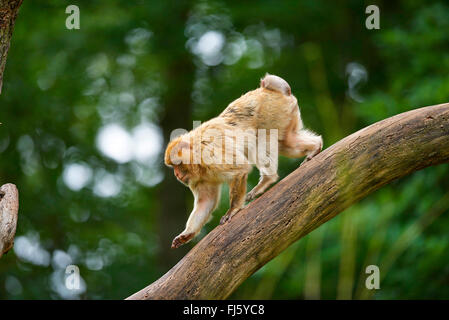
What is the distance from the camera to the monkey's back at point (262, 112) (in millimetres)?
6223

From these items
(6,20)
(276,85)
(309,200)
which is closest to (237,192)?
(309,200)

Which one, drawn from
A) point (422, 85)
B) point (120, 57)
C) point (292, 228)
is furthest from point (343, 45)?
point (292, 228)

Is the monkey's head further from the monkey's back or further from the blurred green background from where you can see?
the blurred green background

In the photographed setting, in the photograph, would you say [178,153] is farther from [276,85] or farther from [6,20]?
[6,20]

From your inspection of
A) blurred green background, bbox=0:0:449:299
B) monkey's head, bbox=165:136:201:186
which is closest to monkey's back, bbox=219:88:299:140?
monkey's head, bbox=165:136:201:186

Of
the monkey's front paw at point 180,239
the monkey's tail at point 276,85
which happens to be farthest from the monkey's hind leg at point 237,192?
the monkey's tail at point 276,85

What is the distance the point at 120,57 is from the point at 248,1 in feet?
11.9

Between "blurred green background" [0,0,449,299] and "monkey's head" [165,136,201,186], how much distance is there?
4.85m

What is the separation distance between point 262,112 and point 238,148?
0.53 m

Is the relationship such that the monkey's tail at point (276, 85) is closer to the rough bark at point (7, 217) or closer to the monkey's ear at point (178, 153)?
the monkey's ear at point (178, 153)

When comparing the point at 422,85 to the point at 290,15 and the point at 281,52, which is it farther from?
the point at 281,52

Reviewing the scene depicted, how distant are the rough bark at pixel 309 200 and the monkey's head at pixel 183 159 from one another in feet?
3.23

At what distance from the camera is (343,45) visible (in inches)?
547

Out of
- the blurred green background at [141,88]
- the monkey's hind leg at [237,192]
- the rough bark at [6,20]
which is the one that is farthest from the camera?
the blurred green background at [141,88]
